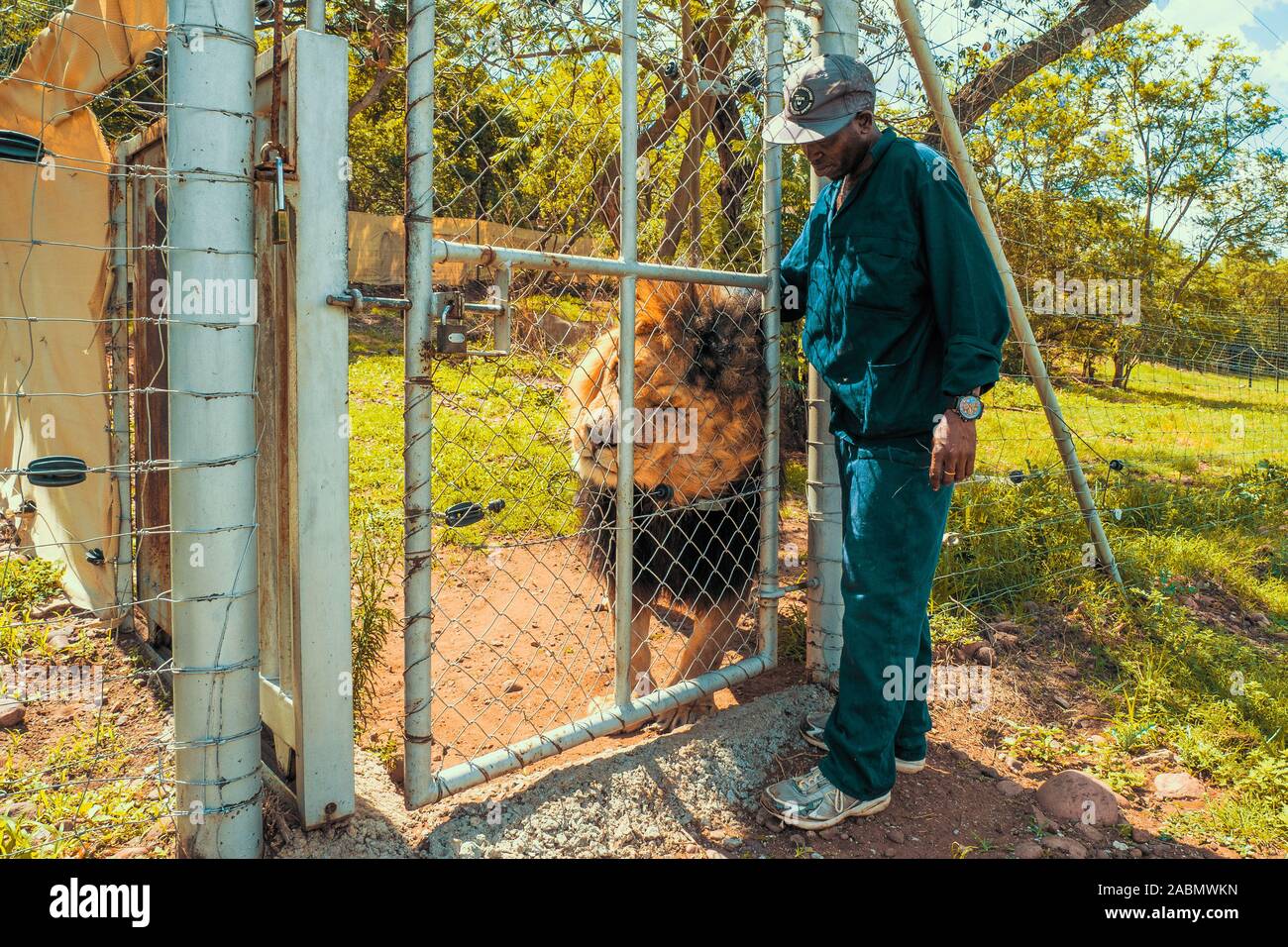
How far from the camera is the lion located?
317cm

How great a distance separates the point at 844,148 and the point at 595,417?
3.96 feet

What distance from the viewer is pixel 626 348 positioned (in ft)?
8.68

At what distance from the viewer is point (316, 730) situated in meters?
2.13

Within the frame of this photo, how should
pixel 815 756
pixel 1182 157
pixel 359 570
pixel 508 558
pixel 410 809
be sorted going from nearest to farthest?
pixel 410 809 → pixel 815 756 → pixel 359 570 → pixel 508 558 → pixel 1182 157

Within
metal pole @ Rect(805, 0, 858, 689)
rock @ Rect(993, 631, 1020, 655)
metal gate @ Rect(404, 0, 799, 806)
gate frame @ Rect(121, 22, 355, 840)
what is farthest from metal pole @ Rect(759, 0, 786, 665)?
gate frame @ Rect(121, 22, 355, 840)

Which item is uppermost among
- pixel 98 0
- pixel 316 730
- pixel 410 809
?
pixel 98 0

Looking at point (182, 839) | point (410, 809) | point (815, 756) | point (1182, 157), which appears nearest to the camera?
point (182, 839)

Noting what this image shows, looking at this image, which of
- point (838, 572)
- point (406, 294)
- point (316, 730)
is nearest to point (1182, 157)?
point (838, 572)

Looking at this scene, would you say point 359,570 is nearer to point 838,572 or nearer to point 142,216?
point 142,216

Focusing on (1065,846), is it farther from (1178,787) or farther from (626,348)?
(626,348)

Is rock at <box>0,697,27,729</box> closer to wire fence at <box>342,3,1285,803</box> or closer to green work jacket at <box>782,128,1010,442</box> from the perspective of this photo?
wire fence at <box>342,3,1285,803</box>

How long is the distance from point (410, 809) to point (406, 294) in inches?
51.6

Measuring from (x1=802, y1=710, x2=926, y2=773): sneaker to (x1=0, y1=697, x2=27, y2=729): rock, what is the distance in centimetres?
260

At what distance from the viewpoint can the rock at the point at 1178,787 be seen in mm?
3068
